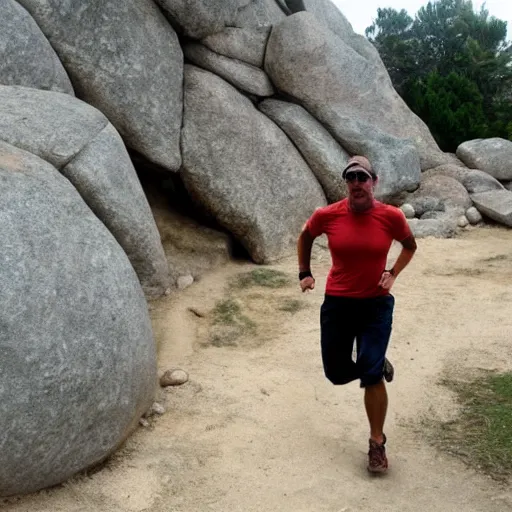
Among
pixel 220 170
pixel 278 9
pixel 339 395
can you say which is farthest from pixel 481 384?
pixel 278 9

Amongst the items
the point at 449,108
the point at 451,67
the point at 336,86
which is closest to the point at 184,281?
the point at 336,86

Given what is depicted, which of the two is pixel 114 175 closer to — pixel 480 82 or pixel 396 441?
pixel 396 441

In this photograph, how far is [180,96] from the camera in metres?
9.98

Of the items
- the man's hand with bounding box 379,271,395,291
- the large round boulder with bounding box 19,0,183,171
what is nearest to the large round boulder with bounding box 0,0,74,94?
the large round boulder with bounding box 19,0,183,171

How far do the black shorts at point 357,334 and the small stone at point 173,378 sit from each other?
1893 mm

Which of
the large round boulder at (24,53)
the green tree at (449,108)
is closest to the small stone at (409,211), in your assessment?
the green tree at (449,108)

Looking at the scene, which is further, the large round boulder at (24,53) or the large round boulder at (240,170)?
the large round boulder at (240,170)

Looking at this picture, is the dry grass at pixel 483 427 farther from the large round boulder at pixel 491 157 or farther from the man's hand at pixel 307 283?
the large round boulder at pixel 491 157

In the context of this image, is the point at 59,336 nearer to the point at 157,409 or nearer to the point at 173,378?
the point at 157,409

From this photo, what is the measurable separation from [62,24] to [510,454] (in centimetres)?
682

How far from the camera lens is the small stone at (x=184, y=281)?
917 cm

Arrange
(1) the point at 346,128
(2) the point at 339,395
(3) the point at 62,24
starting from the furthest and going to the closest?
(1) the point at 346,128 → (3) the point at 62,24 → (2) the point at 339,395

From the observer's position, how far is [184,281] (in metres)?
9.23

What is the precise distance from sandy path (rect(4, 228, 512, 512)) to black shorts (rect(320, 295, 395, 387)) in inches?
29.6
